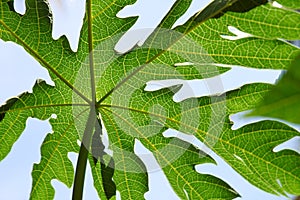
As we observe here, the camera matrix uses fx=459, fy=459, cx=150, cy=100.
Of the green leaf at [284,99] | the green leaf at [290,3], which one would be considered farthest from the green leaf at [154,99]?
the green leaf at [284,99]

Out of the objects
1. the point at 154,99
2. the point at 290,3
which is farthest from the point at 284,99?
the point at 154,99

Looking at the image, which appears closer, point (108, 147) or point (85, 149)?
point (85, 149)

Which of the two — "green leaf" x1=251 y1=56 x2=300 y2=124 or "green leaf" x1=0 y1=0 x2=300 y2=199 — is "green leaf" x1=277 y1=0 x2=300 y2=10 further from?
"green leaf" x1=251 y1=56 x2=300 y2=124

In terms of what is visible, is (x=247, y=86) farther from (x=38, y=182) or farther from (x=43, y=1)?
(x=38, y=182)

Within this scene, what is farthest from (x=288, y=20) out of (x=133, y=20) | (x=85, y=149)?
(x=85, y=149)

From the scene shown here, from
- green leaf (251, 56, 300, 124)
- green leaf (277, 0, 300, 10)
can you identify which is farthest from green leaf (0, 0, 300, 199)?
green leaf (251, 56, 300, 124)

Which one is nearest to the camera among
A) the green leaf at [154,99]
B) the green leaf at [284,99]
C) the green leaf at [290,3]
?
the green leaf at [284,99]

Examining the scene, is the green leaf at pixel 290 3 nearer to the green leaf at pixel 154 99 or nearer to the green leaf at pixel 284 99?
the green leaf at pixel 154 99
